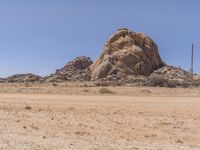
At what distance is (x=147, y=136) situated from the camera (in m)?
14.2

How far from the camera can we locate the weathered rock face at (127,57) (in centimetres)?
7381

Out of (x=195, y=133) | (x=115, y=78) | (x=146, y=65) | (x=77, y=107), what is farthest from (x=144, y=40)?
(x=195, y=133)

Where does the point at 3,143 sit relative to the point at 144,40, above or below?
below

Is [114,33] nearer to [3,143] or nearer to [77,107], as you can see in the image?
[77,107]

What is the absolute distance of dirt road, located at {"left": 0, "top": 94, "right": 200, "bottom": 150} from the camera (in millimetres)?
12516

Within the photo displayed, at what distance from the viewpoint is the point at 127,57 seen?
74250 mm

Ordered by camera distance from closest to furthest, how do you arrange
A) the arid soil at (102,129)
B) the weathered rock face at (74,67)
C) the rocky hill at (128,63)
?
the arid soil at (102,129) → the rocky hill at (128,63) → the weathered rock face at (74,67)

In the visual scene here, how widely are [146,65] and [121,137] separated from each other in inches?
2444

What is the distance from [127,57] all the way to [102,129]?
59.2 meters

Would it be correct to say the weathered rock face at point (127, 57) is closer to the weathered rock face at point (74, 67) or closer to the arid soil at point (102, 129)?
the weathered rock face at point (74, 67)

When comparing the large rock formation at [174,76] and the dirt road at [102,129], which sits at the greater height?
the large rock formation at [174,76]

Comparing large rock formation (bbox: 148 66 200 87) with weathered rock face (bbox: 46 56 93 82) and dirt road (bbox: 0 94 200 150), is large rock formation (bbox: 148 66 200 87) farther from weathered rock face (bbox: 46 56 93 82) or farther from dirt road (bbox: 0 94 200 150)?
dirt road (bbox: 0 94 200 150)

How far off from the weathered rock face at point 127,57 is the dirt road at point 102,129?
51406 mm

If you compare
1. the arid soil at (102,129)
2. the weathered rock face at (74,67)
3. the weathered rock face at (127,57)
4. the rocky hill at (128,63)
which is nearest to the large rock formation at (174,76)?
the rocky hill at (128,63)
